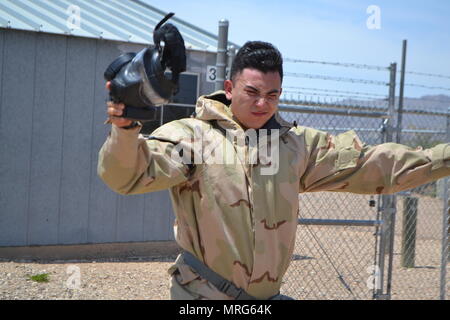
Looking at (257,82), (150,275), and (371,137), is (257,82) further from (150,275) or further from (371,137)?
(150,275)

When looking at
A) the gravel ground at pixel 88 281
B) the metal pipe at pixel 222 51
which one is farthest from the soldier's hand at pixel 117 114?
the gravel ground at pixel 88 281

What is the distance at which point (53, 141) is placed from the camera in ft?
26.2

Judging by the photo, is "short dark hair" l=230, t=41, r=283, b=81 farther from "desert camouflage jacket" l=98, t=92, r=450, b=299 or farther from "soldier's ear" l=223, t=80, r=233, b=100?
"desert camouflage jacket" l=98, t=92, r=450, b=299

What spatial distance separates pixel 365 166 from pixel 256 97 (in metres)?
0.69

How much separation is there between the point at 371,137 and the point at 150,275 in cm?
320

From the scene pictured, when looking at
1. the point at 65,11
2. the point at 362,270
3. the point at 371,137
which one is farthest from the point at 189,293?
the point at 65,11

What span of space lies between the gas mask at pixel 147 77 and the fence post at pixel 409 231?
5872 mm

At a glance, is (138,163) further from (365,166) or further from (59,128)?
(59,128)

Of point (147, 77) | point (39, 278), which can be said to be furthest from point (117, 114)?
point (39, 278)

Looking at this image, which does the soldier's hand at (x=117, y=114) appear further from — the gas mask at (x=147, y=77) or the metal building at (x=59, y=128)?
the metal building at (x=59, y=128)

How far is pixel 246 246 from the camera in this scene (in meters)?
2.72

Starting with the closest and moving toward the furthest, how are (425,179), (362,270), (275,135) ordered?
(275,135) < (425,179) < (362,270)

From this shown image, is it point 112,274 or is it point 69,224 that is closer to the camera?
point 112,274

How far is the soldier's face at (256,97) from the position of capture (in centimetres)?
285
